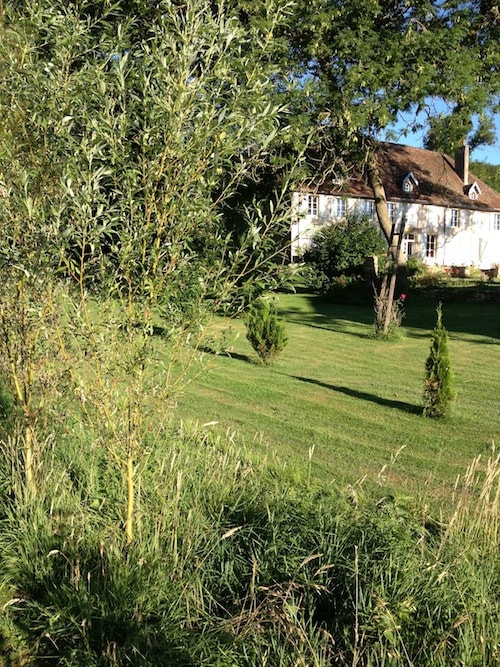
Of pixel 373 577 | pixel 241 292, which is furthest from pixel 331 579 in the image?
pixel 241 292

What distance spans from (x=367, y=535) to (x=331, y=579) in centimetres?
33

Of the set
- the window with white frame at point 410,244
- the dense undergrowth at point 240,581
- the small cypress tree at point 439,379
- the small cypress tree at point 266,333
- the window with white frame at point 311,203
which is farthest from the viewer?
the window with white frame at point 410,244

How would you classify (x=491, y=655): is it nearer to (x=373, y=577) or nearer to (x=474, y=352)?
(x=373, y=577)

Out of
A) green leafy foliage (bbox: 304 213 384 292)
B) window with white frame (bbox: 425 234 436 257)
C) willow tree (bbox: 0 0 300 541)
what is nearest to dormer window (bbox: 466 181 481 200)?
window with white frame (bbox: 425 234 436 257)

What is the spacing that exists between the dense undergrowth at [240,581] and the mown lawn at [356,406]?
2.06 ft

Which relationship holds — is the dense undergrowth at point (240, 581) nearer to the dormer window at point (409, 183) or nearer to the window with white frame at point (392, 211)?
the window with white frame at point (392, 211)

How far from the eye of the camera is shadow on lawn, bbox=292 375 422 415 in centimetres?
823

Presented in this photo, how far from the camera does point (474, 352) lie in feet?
41.6

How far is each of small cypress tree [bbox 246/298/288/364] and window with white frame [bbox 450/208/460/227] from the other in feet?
109

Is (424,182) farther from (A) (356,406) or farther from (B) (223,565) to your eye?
(B) (223,565)

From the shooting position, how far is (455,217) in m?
41.4

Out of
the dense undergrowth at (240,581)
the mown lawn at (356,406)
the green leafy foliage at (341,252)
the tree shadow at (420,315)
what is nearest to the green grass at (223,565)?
the dense undergrowth at (240,581)

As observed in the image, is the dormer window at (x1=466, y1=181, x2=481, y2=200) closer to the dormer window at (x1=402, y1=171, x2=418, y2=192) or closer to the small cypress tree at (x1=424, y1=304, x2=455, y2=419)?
the dormer window at (x1=402, y1=171, x2=418, y2=192)

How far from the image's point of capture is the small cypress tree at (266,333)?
11070 mm
